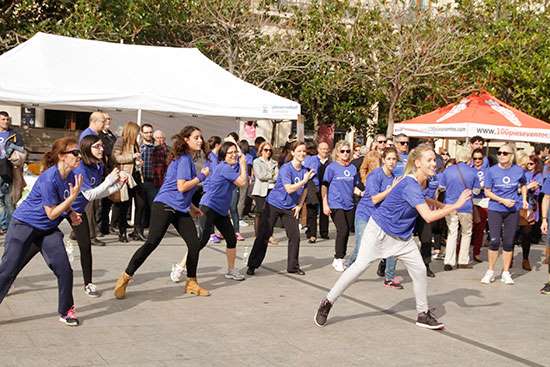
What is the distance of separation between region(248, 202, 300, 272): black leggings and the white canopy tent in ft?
14.5

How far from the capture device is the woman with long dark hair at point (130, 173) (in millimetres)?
11617

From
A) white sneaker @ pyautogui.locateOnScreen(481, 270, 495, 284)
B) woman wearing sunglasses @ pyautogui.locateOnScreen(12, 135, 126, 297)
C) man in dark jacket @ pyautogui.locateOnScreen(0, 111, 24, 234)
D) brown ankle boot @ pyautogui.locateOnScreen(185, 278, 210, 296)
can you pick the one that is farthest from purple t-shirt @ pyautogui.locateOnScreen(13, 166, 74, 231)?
white sneaker @ pyautogui.locateOnScreen(481, 270, 495, 284)

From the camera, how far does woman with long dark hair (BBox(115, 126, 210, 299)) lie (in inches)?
305

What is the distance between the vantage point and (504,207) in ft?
32.7

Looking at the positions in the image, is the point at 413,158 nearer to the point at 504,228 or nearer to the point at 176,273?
the point at 176,273

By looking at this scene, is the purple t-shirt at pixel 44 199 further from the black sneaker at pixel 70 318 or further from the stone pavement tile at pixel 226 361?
the stone pavement tile at pixel 226 361

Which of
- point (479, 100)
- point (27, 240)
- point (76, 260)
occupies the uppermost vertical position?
point (479, 100)

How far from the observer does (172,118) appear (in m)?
17.7

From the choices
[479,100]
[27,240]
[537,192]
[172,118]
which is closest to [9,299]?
[27,240]

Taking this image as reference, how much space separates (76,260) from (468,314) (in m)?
4.87

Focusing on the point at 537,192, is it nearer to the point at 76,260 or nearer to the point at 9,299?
the point at 76,260

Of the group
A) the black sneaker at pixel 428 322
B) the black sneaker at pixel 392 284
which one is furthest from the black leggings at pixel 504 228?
the black sneaker at pixel 428 322

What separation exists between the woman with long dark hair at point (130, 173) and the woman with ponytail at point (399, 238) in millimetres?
5158

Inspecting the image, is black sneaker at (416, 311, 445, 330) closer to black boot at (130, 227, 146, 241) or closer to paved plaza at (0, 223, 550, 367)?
paved plaza at (0, 223, 550, 367)
